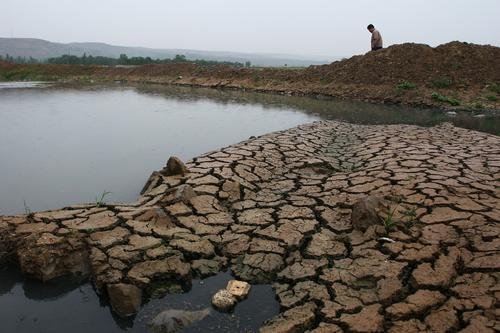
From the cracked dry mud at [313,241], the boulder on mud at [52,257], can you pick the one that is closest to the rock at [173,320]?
the cracked dry mud at [313,241]

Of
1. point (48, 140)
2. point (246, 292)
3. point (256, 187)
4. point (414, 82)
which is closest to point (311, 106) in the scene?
point (414, 82)

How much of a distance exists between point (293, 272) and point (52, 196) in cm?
302

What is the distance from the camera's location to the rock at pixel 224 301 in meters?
2.81

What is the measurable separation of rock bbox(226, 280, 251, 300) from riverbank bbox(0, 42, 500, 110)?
11.4 metres

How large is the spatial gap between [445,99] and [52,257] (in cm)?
1256

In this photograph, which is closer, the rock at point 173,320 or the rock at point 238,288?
the rock at point 173,320

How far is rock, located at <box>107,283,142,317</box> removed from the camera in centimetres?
280

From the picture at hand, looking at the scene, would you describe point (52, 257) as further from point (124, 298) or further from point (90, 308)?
point (124, 298)

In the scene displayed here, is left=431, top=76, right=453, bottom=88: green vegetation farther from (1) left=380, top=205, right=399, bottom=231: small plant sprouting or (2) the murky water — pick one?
(1) left=380, top=205, right=399, bottom=231: small plant sprouting

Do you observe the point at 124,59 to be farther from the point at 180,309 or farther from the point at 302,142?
the point at 180,309

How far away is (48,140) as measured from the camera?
290 inches

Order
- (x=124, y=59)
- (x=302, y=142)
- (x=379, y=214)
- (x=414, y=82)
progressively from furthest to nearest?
1. (x=124, y=59)
2. (x=414, y=82)
3. (x=302, y=142)
4. (x=379, y=214)

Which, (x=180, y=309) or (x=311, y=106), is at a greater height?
(x=311, y=106)

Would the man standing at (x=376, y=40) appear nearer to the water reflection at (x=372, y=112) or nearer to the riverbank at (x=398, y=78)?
the riverbank at (x=398, y=78)
